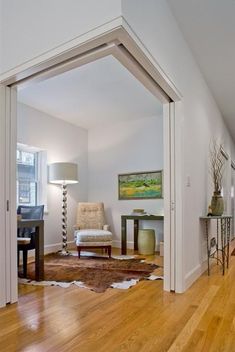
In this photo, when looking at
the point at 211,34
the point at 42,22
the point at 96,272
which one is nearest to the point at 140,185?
the point at 96,272

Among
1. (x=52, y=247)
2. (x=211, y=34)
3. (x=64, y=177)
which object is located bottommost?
(x=52, y=247)

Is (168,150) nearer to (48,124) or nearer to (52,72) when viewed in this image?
(52,72)

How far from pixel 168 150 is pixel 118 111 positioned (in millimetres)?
2483

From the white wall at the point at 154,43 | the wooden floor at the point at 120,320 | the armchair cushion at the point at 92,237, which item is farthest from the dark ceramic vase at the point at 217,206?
the armchair cushion at the point at 92,237

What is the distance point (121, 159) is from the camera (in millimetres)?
5648

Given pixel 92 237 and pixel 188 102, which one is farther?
pixel 92 237

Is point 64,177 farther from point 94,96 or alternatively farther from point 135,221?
point 135,221

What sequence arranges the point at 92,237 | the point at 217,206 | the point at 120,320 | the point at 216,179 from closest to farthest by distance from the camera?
1. the point at 120,320
2. the point at 217,206
3. the point at 216,179
4. the point at 92,237

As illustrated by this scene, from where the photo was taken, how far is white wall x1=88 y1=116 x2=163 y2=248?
5258 millimetres

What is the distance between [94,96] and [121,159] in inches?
67.4

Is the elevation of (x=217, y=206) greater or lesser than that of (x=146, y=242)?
greater

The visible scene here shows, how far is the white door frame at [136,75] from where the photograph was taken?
178 cm

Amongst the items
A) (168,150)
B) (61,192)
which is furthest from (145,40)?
(61,192)

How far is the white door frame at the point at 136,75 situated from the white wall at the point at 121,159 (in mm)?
2423
